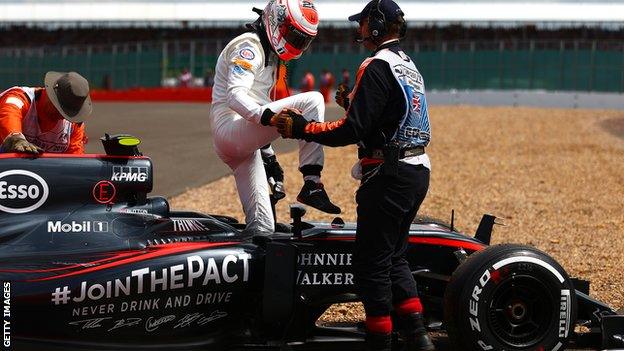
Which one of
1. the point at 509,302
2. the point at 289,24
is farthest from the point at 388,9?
the point at 509,302

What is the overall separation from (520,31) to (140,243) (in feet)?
171

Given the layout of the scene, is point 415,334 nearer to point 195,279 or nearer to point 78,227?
point 195,279

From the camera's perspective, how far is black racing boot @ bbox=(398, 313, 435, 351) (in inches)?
220

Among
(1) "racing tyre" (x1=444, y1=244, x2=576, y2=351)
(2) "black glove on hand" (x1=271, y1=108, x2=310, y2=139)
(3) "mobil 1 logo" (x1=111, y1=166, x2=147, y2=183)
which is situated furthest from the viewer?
(3) "mobil 1 logo" (x1=111, y1=166, x2=147, y2=183)

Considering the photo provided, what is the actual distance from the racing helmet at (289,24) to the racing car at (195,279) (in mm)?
1015

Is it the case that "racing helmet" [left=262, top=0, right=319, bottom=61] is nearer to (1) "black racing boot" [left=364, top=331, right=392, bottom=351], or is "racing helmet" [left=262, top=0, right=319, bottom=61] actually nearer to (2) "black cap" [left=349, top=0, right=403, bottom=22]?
(2) "black cap" [left=349, top=0, right=403, bottom=22]

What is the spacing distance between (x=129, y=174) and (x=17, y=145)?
2.20 feet

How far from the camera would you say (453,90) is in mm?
46875

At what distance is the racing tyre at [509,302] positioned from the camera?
5586 millimetres

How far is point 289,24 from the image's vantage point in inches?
237

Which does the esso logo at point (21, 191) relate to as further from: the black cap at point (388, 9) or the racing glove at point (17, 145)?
the black cap at point (388, 9)

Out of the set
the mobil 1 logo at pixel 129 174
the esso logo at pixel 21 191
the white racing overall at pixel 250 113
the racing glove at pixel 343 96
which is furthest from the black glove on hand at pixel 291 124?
the esso logo at pixel 21 191

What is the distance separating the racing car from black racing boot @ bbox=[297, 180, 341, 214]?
3.7 inches

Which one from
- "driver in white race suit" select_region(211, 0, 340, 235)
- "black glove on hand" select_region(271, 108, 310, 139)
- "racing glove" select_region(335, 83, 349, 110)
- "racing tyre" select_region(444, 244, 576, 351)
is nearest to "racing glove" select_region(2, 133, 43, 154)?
"driver in white race suit" select_region(211, 0, 340, 235)
